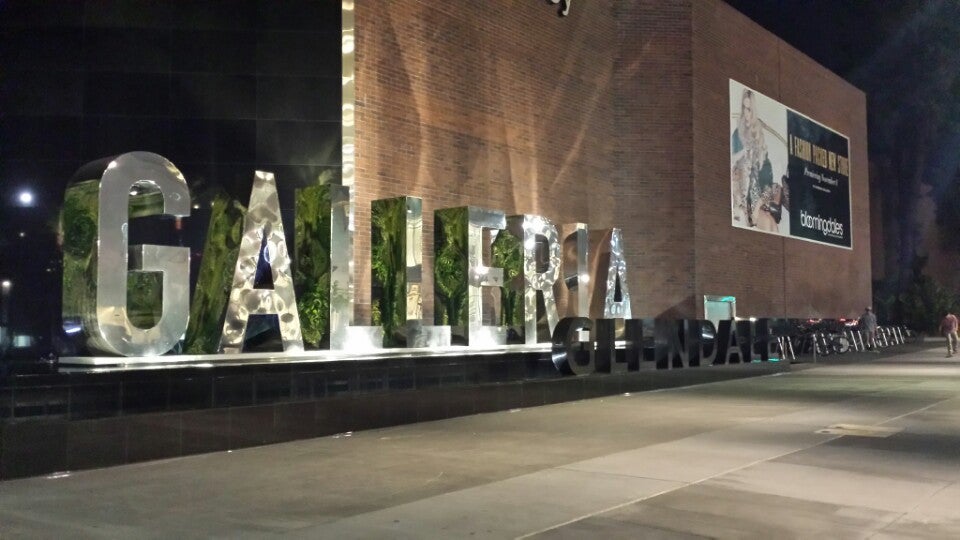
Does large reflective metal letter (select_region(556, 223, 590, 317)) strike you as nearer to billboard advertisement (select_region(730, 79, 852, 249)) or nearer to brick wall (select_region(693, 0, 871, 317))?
brick wall (select_region(693, 0, 871, 317))

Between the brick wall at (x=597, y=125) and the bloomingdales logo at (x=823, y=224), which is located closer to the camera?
the brick wall at (x=597, y=125)

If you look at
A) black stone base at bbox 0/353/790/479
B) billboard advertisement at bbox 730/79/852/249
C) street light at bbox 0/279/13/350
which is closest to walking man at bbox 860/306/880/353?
billboard advertisement at bbox 730/79/852/249

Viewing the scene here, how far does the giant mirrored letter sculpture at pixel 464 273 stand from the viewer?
50.3 feet

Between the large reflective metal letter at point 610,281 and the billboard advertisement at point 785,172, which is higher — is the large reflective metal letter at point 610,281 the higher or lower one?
the lower one

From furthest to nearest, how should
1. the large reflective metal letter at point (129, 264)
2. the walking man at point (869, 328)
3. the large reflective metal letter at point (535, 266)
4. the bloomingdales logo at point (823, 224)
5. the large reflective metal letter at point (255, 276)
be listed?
the walking man at point (869, 328), the bloomingdales logo at point (823, 224), the large reflective metal letter at point (535, 266), the large reflective metal letter at point (255, 276), the large reflective metal letter at point (129, 264)

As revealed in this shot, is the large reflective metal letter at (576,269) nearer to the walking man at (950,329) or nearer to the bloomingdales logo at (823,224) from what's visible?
the bloomingdales logo at (823,224)

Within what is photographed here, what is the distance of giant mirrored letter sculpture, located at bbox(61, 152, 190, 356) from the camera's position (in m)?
10.4

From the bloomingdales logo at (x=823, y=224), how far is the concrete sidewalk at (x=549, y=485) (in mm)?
17668

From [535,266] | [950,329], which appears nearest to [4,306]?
[535,266]

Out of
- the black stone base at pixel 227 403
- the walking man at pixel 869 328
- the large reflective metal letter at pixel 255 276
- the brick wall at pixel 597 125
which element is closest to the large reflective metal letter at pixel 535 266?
the black stone base at pixel 227 403

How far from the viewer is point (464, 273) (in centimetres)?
1540

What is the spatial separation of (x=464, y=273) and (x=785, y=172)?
57.3ft

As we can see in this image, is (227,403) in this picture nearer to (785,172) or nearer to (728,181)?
(728,181)

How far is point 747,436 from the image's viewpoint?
38.1 feet
